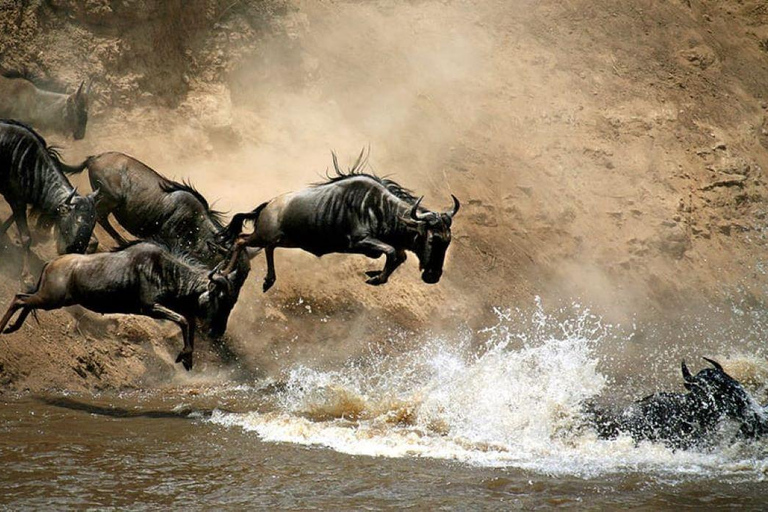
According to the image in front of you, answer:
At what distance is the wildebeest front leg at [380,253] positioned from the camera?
8430 mm

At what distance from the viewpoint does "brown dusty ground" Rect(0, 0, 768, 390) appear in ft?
37.2

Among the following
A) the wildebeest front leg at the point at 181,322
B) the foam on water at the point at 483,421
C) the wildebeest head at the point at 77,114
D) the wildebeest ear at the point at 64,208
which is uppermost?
the wildebeest head at the point at 77,114

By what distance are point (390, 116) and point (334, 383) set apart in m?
6.46

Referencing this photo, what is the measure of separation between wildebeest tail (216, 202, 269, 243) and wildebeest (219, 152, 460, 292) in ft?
0.59

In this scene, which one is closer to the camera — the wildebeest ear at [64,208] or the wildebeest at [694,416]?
the wildebeest at [694,416]

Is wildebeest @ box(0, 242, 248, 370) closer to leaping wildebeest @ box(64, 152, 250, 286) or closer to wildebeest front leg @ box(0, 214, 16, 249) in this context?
leaping wildebeest @ box(64, 152, 250, 286)

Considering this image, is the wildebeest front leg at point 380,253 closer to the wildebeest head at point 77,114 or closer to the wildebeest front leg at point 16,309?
the wildebeest front leg at point 16,309

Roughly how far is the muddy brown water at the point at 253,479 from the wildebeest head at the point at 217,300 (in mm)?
1124

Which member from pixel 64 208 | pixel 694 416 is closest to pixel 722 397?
pixel 694 416

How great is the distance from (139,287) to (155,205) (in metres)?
1.78

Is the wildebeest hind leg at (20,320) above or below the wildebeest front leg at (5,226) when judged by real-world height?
below

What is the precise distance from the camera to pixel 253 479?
6.33 meters

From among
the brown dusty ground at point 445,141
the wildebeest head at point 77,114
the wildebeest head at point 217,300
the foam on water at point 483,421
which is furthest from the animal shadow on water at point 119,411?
the wildebeest head at point 77,114

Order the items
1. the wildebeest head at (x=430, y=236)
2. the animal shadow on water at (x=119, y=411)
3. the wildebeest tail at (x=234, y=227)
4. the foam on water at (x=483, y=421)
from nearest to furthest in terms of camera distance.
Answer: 1. the foam on water at (x=483, y=421)
2. the animal shadow on water at (x=119, y=411)
3. the wildebeest head at (x=430, y=236)
4. the wildebeest tail at (x=234, y=227)
